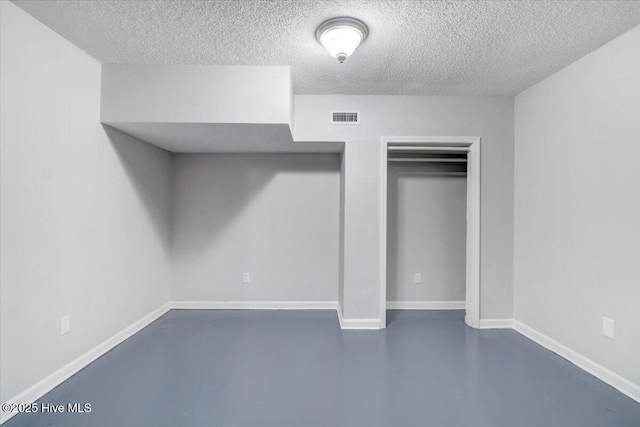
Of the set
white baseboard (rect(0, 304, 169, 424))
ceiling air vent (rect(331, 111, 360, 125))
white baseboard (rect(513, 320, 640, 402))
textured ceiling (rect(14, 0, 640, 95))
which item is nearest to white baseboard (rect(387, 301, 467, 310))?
white baseboard (rect(513, 320, 640, 402))

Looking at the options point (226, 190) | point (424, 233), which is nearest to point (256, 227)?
point (226, 190)

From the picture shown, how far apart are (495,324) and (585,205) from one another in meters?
1.49

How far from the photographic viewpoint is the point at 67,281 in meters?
2.19

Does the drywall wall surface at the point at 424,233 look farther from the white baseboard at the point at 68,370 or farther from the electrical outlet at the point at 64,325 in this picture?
the electrical outlet at the point at 64,325

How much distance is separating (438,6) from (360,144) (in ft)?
4.93

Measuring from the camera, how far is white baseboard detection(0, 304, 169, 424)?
1.83 meters

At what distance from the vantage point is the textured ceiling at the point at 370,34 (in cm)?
179

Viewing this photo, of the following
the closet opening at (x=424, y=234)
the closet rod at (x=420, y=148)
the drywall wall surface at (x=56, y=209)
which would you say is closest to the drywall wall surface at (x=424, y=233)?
the closet opening at (x=424, y=234)

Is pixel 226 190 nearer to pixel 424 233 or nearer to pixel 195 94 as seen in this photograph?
pixel 195 94

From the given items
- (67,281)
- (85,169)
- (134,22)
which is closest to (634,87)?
(134,22)

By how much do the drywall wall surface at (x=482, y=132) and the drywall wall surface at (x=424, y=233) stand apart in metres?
0.60

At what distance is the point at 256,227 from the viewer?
3793 mm

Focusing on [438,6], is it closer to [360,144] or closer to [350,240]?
[360,144]

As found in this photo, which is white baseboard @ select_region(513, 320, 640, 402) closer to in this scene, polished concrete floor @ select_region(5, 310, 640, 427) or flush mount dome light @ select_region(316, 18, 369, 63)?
polished concrete floor @ select_region(5, 310, 640, 427)
